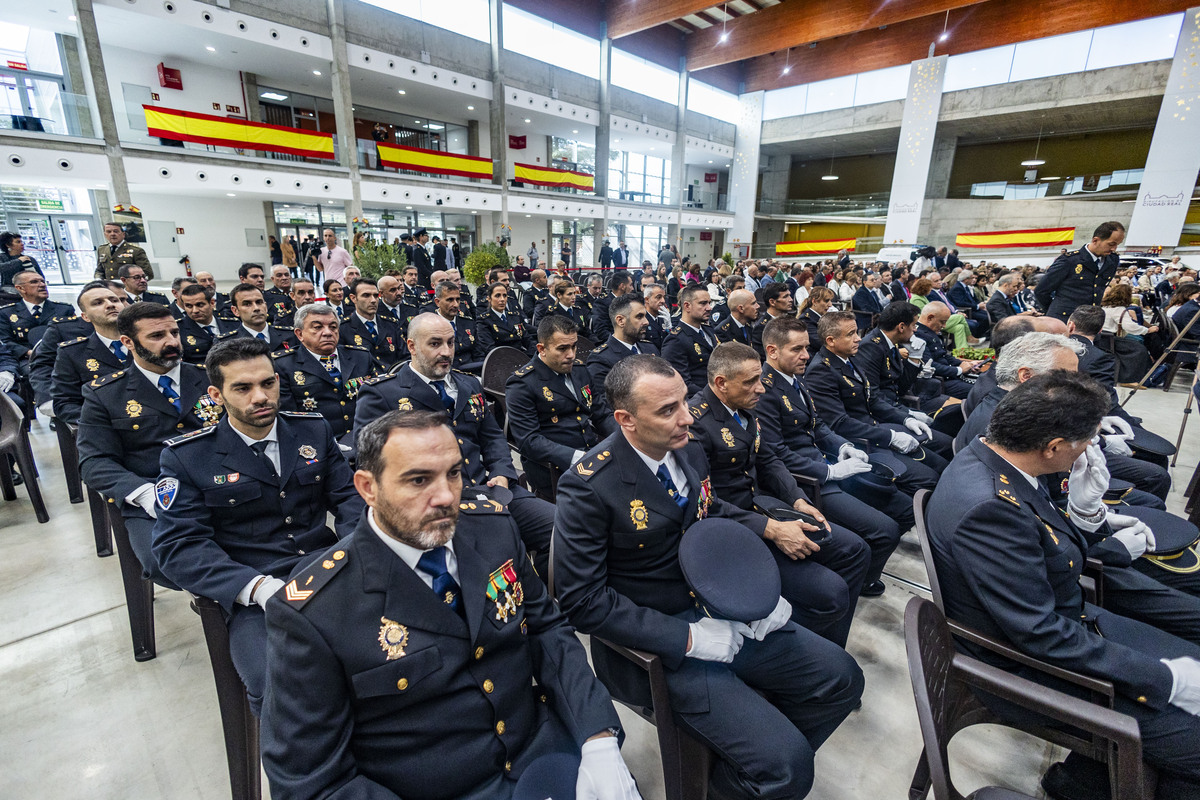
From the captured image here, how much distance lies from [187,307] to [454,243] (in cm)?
1203

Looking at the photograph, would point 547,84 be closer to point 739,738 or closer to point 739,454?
point 739,454

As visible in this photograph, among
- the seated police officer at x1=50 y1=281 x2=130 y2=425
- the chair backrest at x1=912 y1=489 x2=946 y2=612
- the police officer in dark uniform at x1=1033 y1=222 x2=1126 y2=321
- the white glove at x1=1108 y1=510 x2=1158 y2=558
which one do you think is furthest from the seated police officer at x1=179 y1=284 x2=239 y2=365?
the police officer in dark uniform at x1=1033 y1=222 x2=1126 y2=321

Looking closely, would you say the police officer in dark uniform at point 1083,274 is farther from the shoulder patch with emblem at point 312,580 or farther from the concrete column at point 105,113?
the concrete column at point 105,113

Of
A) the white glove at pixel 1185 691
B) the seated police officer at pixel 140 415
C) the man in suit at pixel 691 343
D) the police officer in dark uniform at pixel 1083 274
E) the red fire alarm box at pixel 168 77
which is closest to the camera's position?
the white glove at pixel 1185 691

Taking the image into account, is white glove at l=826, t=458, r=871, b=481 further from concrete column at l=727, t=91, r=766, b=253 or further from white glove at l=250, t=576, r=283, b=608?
concrete column at l=727, t=91, r=766, b=253

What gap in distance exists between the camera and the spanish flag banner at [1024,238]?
50.0 ft

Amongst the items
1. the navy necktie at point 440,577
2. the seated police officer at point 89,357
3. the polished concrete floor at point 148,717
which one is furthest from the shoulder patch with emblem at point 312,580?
the seated police officer at point 89,357

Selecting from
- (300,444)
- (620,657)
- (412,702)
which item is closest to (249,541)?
(300,444)

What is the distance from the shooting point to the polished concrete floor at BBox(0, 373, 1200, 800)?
1.71 metres

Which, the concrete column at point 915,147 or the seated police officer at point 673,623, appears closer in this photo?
the seated police officer at point 673,623

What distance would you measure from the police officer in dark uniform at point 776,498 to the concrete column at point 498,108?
1479cm

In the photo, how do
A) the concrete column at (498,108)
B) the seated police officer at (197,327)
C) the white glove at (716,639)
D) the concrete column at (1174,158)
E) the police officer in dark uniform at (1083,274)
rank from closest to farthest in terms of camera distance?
the white glove at (716,639) < the seated police officer at (197,327) < the police officer in dark uniform at (1083,274) < the concrete column at (1174,158) < the concrete column at (498,108)

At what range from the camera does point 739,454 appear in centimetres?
229

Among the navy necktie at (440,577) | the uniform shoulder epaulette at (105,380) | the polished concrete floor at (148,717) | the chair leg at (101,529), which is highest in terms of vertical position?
the uniform shoulder epaulette at (105,380)
